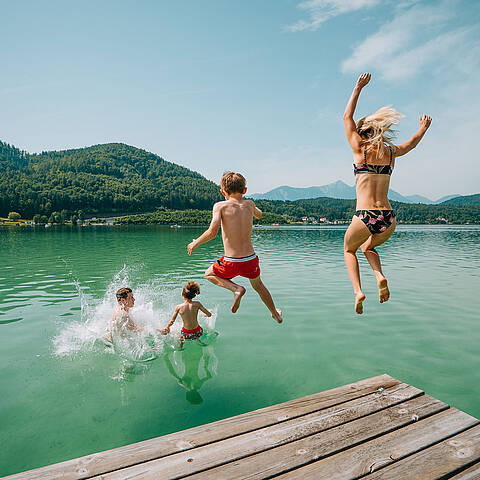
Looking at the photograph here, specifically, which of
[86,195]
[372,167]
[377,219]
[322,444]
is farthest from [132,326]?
[86,195]

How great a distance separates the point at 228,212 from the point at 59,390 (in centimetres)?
635

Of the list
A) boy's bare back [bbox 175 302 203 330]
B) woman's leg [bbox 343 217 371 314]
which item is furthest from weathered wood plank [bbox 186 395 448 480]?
boy's bare back [bbox 175 302 203 330]

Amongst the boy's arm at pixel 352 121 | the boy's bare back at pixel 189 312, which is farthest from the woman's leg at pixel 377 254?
the boy's bare back at pixel 189 312

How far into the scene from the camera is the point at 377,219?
13.8 ft

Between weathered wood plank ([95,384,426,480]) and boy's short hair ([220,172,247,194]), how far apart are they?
3089 mm

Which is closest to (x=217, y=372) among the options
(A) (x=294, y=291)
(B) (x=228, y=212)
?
(B) (x=228, y=212)

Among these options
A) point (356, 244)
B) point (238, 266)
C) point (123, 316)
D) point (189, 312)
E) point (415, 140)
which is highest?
point (415, 140)

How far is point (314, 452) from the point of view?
365 cm

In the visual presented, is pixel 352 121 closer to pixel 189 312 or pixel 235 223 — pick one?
pixel 235 223

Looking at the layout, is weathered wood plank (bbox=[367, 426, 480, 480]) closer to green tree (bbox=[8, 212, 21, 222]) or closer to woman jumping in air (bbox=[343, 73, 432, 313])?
woman jumping in air (bbox=[343, 73, 432, 313])

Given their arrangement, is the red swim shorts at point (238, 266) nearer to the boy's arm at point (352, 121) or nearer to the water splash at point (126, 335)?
the boy's arm at point (352, 121)

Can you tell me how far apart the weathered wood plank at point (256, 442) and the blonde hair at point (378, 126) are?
3.28m

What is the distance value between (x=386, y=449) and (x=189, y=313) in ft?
22.4

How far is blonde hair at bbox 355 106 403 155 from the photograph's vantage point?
13.7 feet
